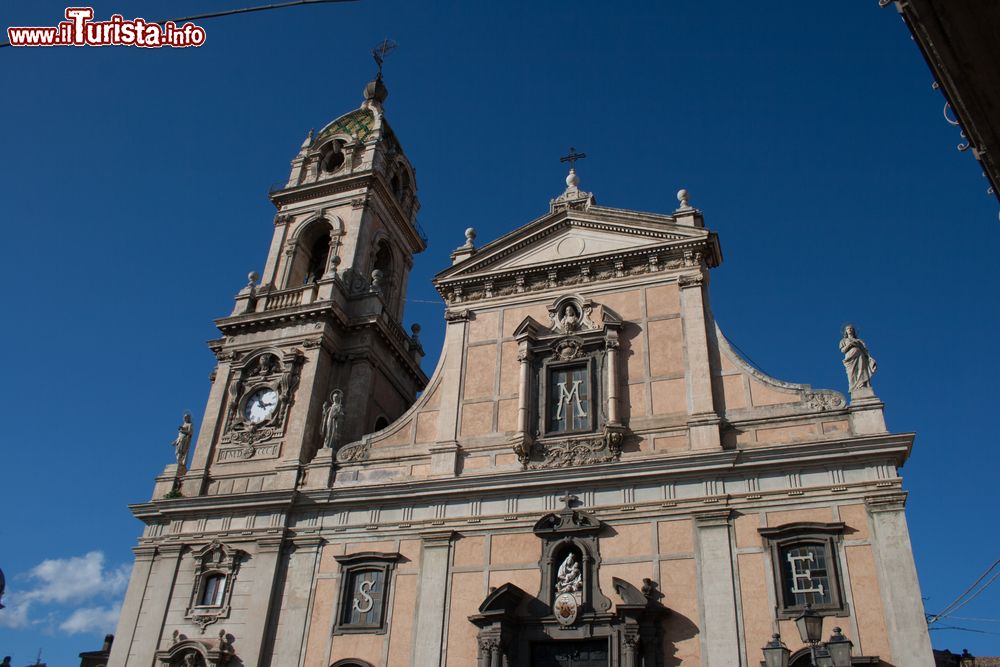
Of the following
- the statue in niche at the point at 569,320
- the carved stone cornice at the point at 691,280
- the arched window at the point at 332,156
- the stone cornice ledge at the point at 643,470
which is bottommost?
the stone cornice ledge at the point at 643,470

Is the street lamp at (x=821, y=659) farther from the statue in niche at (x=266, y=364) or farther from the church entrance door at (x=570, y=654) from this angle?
the statue in niche at (x=266, y=364)

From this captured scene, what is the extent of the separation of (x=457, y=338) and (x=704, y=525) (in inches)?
306

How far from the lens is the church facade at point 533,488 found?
15305mm

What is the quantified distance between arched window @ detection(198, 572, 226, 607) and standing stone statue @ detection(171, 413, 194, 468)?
11.9 feet

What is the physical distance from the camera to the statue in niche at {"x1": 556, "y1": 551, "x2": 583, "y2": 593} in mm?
16359

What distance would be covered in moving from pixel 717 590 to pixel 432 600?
5.73 m

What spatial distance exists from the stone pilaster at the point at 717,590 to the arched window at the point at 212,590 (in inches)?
424

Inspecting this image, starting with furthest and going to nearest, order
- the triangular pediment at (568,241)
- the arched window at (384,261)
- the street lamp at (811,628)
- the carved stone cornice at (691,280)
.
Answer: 1. the arched window at (384,261)
2. the triangular pediment at (568,241)
3. the carved stone cornice at (691,280)
4. the street lamp at (811,628)

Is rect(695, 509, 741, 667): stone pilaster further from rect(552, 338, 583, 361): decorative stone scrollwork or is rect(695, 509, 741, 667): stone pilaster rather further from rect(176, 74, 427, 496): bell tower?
rect(176, 74, 427, 496): bell tower

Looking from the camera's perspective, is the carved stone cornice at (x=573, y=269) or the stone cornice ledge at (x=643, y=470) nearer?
the stone cornice ledge at (x=643, y=470)

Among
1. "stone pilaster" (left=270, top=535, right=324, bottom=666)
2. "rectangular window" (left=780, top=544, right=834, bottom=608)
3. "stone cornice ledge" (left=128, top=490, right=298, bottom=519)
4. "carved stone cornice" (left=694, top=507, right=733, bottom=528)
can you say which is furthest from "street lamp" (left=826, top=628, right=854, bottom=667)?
"stone cornice ledge" (left=128, top=490, right=298, bottom=519)

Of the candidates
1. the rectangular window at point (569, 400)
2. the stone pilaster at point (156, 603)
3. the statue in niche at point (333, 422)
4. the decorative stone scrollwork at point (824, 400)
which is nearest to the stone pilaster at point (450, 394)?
the rectangular window at point (569, 400)

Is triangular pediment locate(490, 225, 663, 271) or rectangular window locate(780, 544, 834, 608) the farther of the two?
triangular pediment locate(490, 225, 663, 271)

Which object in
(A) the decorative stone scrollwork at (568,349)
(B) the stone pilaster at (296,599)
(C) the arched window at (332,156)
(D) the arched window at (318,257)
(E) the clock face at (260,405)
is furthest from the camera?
(C) the arched window at (332,156)
